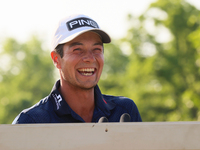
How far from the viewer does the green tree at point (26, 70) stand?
25.9 metres

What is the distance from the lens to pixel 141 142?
1.44m

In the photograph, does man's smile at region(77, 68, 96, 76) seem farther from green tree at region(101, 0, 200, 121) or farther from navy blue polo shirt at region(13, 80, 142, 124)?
green tree at region(101, 0, 200, 121)

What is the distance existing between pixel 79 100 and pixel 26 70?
25017 mm

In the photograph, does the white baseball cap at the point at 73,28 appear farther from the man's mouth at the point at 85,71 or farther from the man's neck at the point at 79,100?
the man's neck at the point at 79,100

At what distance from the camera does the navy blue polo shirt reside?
2.23 metres

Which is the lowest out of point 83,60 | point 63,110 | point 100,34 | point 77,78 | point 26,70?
point 26,70

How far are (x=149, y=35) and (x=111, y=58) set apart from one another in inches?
461

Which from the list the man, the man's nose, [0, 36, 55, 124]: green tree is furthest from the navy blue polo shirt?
[0, 36, 55, 124]: green tree

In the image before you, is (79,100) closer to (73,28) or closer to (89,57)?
(89,57)

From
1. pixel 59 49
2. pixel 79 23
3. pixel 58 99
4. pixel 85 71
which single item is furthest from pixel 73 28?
pixel 58 99

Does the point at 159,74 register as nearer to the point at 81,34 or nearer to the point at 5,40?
→ the point at 81,34

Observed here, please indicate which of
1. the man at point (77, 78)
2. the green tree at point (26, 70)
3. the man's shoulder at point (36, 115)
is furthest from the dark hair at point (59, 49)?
the green tree at point (26, 70)

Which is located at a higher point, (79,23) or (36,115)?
(79,23)

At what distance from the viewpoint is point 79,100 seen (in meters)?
2.48
